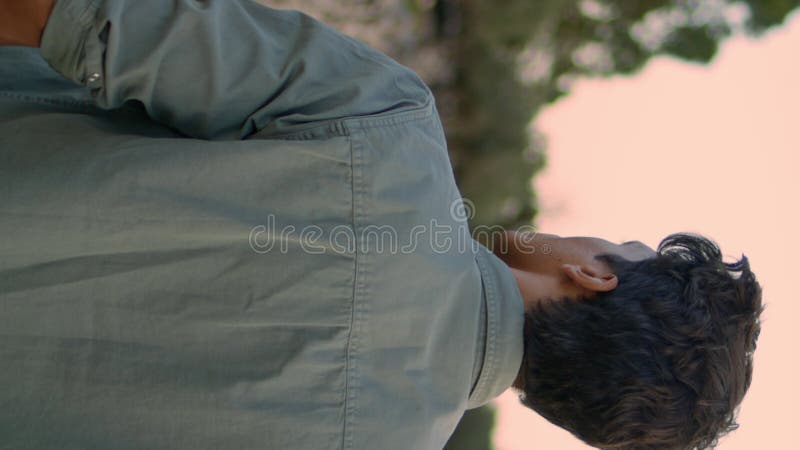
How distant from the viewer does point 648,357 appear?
114 centimetres

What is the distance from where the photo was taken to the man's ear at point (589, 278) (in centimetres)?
121

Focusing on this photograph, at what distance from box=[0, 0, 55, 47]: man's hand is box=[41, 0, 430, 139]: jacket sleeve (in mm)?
22

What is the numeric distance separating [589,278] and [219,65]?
2.42ft

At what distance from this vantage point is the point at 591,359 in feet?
3.81

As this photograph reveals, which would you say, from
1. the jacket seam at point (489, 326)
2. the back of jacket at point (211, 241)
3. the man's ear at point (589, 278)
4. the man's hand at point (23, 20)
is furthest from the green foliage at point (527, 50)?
the man's hand at point (23, 20)

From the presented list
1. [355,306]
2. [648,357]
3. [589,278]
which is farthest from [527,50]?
[355,306]

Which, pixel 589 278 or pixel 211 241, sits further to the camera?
pixel 589 278

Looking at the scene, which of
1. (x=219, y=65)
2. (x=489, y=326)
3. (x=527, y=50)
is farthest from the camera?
(x=527, y=50)

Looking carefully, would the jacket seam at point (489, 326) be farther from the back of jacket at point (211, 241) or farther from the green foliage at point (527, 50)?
the green foliage at point (527, 50)

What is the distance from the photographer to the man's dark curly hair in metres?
1.14

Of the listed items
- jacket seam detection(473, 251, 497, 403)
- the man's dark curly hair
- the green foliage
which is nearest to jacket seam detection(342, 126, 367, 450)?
jacket seam detection(473, 251, 497, 403)

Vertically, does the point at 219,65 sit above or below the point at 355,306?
above

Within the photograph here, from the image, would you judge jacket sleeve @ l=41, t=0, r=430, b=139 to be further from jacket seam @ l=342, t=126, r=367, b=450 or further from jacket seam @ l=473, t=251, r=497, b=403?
jacket seam @ l=473, t=251, r=497, b=403

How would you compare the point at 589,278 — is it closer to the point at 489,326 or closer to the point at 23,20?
the point at 489,326
